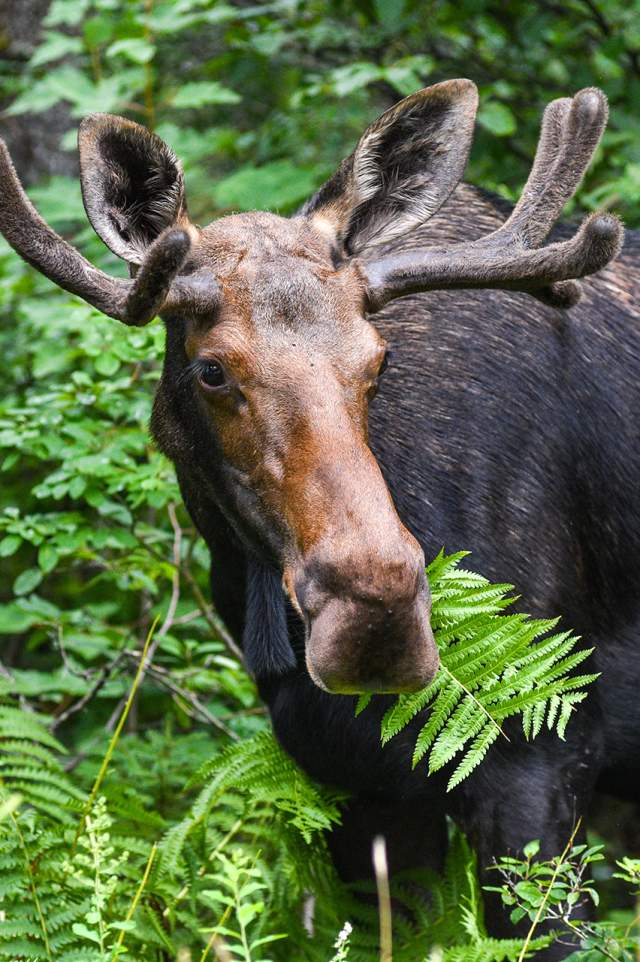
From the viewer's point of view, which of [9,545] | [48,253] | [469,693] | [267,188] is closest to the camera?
[469,693]

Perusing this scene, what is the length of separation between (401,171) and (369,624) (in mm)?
2148

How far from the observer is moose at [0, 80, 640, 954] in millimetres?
3994

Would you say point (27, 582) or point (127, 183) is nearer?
point (127, 183)

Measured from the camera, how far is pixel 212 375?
437cm

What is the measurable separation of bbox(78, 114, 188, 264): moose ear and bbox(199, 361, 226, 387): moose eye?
0.62 m

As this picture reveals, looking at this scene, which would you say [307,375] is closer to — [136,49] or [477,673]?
[477,673]

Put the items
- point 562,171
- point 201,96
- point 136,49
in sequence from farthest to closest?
point 201,96
point 136,49
point 562,171

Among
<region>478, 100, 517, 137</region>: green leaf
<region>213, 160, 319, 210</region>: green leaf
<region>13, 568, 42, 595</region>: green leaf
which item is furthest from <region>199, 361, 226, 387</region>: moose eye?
<region>478, 100, 517, 137</region>: green leaf

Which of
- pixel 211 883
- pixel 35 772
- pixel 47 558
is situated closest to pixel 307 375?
pixel 35 772

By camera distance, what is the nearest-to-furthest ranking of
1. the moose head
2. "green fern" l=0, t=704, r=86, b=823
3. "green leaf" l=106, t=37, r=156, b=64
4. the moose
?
the moose head, the moose, "green fern" l=0, t=704, r=86, b=823, "green leaf" l=106, t=37, r=156, b=64

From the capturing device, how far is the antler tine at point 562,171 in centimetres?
470

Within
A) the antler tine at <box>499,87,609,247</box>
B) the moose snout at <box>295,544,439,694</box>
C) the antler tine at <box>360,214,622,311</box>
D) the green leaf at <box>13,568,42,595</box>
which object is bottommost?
the green leaf at <box>13,568,42,595</box>

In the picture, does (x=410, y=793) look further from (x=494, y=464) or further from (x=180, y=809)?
(x=180, y=809)

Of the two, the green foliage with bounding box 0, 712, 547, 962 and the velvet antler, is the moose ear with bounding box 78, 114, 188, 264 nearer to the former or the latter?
the velvet antler
